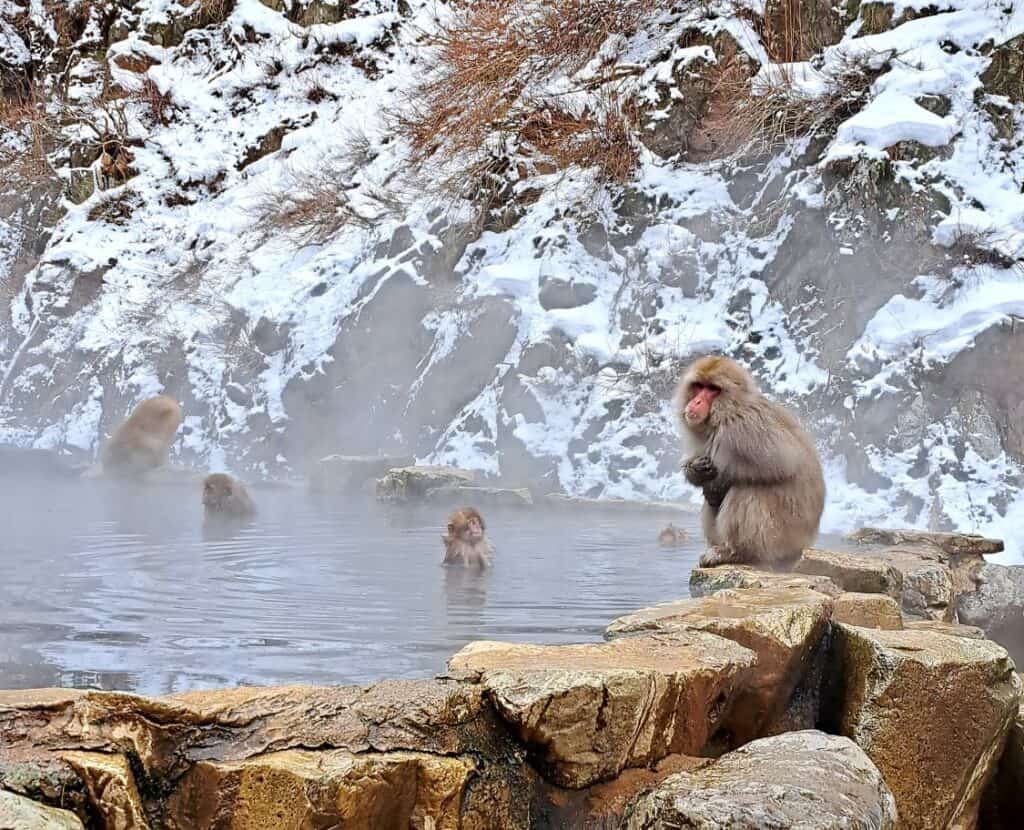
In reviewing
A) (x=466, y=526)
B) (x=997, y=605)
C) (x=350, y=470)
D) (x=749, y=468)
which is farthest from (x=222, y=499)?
(x=997, y=605)

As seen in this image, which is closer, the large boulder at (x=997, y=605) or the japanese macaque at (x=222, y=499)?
the large boulder at (x=997, y=605)

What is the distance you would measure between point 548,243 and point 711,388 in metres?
5.00

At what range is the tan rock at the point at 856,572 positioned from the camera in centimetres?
377

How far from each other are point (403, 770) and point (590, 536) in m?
4.00

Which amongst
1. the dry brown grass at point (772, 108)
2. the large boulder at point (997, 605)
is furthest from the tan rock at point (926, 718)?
the dry brown grass at point (772, 108)

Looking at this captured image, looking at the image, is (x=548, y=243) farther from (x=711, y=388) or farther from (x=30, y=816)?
(x=30, y=816)

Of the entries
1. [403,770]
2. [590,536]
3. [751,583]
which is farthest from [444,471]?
[403,770]

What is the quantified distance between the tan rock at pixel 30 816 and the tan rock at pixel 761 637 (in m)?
1.45

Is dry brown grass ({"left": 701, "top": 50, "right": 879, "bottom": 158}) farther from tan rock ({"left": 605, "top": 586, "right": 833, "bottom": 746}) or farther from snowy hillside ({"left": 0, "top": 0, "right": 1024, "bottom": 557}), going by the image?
tan rock ({"left": 605, "top": 586, "right": 833, "bottom": 746})

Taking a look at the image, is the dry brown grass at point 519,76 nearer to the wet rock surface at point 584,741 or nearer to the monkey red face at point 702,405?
the monkey red face at point 702,405

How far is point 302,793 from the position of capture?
175 cm

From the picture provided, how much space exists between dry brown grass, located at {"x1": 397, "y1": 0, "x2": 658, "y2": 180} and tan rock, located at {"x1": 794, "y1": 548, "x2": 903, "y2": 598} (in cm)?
591

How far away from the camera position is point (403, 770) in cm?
186

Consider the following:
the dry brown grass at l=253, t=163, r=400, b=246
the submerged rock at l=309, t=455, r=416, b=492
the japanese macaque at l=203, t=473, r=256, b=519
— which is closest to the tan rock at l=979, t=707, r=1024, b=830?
the japanese macaque at l=203, t=473, r=256, b=519
